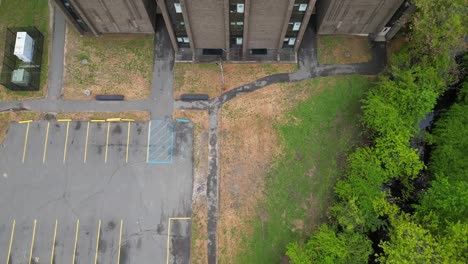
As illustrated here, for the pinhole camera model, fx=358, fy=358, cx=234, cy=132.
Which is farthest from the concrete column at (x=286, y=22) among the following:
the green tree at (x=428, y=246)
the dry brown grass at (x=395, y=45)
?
the green tree at (x=428, y=246)

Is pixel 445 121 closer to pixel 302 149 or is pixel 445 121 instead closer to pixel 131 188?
pixel 302 149

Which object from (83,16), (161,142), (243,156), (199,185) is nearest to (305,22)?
(243,156)

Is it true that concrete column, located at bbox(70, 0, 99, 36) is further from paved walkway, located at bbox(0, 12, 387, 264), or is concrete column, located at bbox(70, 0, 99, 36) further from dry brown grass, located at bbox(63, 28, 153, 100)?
paved walkway, located at bbox(0, 12, 387, 264)

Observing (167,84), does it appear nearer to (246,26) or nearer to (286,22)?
(246,26)

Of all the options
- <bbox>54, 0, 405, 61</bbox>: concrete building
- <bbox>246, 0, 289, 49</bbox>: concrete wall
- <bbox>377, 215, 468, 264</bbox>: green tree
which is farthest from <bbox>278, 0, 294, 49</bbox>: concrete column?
<bbox>377, 215, 468, 264</bbox>: green tree

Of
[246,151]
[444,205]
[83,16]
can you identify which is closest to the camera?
[444,205]

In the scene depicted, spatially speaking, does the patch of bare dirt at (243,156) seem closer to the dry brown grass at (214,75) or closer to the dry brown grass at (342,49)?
the dry brown grass at (214,75)
